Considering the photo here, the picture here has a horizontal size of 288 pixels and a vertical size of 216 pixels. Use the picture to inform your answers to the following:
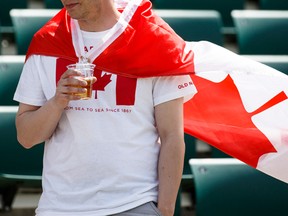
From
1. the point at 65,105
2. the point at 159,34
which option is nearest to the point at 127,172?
the point at 65,105

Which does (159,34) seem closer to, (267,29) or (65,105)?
(65,105)

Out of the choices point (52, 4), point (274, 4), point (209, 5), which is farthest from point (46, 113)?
point (274, 4)

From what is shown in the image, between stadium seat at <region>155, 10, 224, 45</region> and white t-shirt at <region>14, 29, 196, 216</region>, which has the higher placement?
white t-shirt at <region>14, 29, 196, 216</region>

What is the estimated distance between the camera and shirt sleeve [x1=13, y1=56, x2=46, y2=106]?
96.4 inches

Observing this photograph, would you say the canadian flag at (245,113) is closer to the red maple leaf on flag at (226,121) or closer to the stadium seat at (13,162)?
the red maple leaf on flag at (226,121)

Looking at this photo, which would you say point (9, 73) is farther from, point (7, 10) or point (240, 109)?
point (240, 109)

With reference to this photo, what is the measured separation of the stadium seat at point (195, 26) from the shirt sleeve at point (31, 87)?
2.24 meters

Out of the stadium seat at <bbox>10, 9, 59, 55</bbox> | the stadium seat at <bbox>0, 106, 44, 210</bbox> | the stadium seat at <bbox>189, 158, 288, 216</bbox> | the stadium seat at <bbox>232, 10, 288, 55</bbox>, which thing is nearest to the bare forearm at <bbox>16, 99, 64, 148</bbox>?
the stadium seat at <bbox>189, 158, 288, 216</bbox>

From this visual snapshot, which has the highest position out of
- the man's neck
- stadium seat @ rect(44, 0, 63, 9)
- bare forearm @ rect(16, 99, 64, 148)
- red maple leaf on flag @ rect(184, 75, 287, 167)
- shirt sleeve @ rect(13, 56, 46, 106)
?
the man's neck

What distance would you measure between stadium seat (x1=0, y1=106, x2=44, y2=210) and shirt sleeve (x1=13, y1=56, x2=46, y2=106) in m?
1.35

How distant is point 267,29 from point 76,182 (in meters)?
2.65

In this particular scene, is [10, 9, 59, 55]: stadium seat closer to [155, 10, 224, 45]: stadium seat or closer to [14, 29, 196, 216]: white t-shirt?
[155, 10, 224, 45]: stadium seat

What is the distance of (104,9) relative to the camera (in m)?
2.47

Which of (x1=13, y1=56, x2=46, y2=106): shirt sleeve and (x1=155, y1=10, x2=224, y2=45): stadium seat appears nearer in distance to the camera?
(x1=13, y1=56, x2=46, y2=106): shirt sleeve
